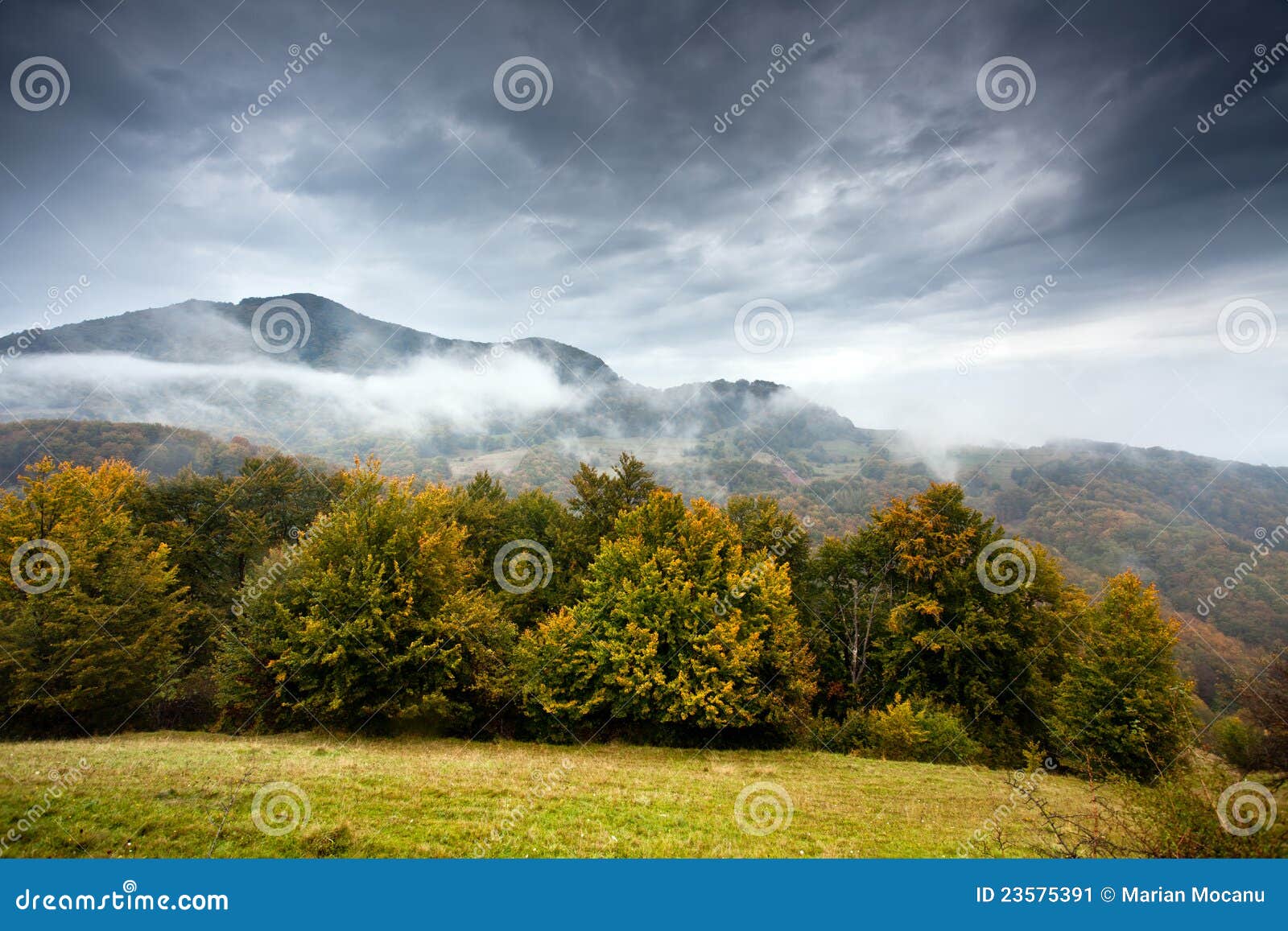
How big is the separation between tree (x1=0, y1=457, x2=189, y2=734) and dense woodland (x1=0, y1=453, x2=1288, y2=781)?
11 centimetres

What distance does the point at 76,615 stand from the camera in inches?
911

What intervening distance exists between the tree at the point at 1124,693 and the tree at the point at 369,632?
97.9 feet

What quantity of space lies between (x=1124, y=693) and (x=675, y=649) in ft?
72.9

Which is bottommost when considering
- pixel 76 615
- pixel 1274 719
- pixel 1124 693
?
pixel 1124 693

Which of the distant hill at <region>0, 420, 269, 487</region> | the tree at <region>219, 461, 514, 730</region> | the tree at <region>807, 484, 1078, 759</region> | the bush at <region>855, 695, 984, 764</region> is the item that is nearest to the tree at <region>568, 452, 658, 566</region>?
the tree at <region>219, 461, 514, 730</region>

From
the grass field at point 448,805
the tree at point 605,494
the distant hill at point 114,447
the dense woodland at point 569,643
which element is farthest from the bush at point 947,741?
the distant hill at point 114,447

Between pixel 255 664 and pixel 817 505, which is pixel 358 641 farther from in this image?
pixel 817 505

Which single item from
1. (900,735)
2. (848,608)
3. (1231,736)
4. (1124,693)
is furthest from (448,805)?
(1231,736)

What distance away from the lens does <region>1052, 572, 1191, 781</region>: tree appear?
25.3 meters

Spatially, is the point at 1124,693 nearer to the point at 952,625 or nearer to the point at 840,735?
the point at 952,625

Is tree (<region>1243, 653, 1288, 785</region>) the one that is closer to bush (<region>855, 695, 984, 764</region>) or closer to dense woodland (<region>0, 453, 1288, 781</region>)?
dense woodland (<region>0, 453, 1288, 781</region>)

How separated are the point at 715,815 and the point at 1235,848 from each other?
9958 mm

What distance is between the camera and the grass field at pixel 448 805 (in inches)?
376

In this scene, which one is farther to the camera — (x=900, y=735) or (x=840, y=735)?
(x=840, y=735)
